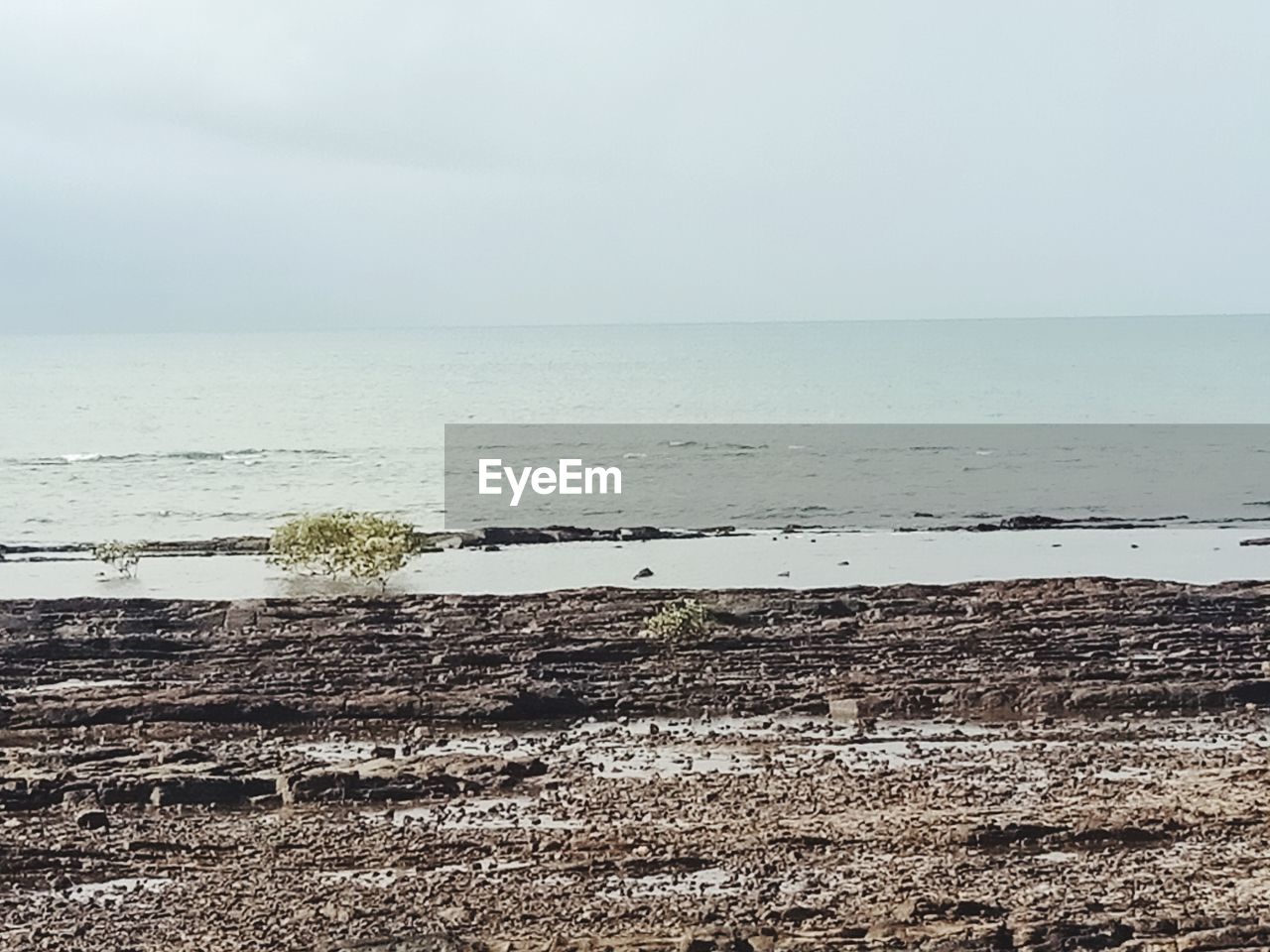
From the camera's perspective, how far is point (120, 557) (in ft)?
101

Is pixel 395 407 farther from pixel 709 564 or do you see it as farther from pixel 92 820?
pixel 92 820

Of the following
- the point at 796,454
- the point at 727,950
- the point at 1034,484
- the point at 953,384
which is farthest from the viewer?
the point at 953,384

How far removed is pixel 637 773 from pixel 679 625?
5932 millimetres

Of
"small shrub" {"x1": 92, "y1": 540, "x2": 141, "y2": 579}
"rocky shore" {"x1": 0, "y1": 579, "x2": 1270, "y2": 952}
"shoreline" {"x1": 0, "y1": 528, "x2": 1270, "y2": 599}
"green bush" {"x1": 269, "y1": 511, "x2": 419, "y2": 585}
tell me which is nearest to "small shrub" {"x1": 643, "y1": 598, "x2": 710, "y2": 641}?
"rocky shore" {"x1": 0, "y1": 579, "x2": 1270, "y2": 952}

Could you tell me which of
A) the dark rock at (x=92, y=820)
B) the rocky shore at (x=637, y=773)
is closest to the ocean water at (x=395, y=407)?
the rocky shore at (x=637, y=773)

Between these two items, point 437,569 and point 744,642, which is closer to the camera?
point 744,642

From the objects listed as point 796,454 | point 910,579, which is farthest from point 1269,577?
point 796,454

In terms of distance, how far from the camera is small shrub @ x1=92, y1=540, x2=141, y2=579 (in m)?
30.0

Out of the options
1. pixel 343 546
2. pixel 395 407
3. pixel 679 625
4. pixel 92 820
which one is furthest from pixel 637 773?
pixel 395 407

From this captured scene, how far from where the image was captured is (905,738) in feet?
55.8

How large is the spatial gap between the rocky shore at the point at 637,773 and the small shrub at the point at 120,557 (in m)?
6.05

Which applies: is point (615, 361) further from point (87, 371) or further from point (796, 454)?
point (796, 454)

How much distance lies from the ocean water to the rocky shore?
2061 centimetres

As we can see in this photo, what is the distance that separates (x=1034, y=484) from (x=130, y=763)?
40016 millimetres
